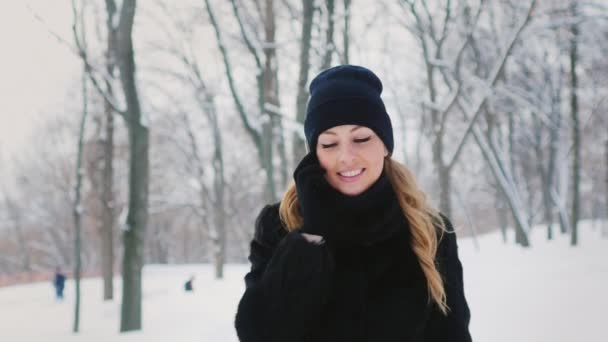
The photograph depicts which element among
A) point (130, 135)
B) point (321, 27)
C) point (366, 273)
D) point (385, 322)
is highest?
point (321, 27)

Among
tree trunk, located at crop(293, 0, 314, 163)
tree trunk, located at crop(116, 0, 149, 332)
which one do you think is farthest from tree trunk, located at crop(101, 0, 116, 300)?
tree trunk, located at crop(293, 0, 314, 163)

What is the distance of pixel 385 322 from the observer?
171cm

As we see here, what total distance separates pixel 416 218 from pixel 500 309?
5396mm

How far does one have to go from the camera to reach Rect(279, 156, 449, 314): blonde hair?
5.74ft

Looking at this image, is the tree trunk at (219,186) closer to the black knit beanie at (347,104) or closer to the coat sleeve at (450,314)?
the black knit beanie at (347,104)

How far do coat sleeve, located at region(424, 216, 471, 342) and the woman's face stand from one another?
0.51 meters

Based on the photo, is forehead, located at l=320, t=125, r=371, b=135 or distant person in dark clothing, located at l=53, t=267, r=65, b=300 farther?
distant person in dark clothing, located at l=53, t=267, r=65, b=300

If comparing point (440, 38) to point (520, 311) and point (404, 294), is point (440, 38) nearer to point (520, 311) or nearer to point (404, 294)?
point (520, 311)

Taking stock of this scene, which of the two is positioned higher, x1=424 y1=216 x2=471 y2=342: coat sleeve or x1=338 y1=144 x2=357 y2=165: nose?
x1=338 y1=144 x2=357 y2=165: nose

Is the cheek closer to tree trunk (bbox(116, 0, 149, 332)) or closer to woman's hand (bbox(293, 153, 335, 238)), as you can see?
woman's hand (bbox(293, 153, 335, 238))

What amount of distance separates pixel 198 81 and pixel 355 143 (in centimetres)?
1418

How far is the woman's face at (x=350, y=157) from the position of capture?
1.68 m

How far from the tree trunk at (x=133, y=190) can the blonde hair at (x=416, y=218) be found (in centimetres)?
585

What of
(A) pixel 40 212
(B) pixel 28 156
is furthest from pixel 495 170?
(A) pixel 40 212
